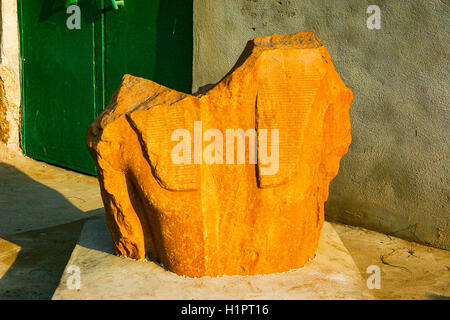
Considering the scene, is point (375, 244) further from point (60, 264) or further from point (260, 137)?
point (60, 264)

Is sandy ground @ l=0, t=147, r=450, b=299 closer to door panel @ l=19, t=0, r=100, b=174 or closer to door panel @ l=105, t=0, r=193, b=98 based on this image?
door panel @ l=19, t=0, r=100, b=174

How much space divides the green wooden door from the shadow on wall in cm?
61

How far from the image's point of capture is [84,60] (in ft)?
17.0

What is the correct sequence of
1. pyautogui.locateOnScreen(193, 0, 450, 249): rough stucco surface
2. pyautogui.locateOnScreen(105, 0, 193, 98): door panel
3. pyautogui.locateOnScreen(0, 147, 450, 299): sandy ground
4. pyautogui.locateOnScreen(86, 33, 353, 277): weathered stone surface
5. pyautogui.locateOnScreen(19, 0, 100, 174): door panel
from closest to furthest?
pyautogui.locateOnScreen(86, 33, 353, 277): weathered stone surface < pyautogui.locateOnScreen(0, 147, 450, 299): sandy ground < pyautogui.locateOnScreen(193, 0, 450, 249): rough stucco surface < pyautogui.locateOnScreen(105, 0, 193, 98): door panel < pyautogui.locateOnScreen(19, 0, 100, 174): door panel

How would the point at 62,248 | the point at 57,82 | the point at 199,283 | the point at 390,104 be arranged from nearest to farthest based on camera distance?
the point at 199,283 → the point at 62,248 → the point at 390,104 → the point at 57,82

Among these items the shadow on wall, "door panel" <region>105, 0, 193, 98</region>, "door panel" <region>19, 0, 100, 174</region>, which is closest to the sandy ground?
the shadow on wall

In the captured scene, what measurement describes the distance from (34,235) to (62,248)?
12.8 inches

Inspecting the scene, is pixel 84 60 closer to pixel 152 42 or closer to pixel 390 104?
pixel 152 42

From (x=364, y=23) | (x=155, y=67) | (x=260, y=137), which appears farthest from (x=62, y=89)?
(x=260, y=137)

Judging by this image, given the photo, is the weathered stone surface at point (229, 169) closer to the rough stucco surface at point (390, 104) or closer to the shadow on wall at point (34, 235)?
the shadow on wall at point (34, 235)

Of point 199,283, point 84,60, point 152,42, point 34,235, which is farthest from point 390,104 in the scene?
point 84,60

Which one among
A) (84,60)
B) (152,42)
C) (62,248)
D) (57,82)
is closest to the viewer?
(62,248)

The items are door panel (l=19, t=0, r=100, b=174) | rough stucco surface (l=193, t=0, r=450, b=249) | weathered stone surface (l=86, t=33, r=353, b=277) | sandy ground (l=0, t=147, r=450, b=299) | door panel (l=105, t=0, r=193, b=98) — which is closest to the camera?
weathered stone surface (l=86, t=33, r=353, b=277)

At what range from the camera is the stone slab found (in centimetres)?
225
